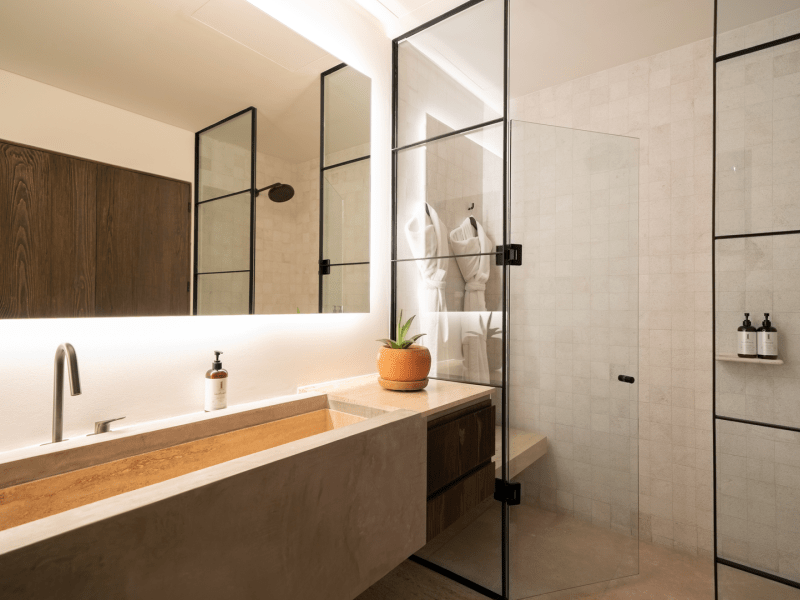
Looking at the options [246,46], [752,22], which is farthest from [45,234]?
[752,22]

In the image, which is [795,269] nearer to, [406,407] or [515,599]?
[406,407]

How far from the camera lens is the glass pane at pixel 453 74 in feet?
5.85

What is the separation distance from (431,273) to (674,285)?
1.33 metres

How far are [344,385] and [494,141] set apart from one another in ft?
3.93

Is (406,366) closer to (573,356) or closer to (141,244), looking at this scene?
(573,356)

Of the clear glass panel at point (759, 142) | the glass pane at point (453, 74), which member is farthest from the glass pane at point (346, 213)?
the clear glass panel at point (759, 142)

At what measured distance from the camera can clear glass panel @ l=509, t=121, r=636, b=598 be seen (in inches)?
69.2

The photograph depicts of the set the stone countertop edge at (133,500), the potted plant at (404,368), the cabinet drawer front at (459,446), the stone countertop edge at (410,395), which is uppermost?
the potted plant at (404,368)

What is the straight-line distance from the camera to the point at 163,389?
128 cm

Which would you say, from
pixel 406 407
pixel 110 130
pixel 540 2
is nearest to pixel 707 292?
pixel 540 2

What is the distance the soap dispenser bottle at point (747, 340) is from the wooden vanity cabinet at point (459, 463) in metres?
0.83

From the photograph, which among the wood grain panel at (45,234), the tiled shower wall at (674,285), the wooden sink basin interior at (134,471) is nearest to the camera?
the wooden sink basin interior at (134,471)

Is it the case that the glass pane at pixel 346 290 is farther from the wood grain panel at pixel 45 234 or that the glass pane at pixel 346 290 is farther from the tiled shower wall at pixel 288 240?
the wood grain panel at pixel 45 234

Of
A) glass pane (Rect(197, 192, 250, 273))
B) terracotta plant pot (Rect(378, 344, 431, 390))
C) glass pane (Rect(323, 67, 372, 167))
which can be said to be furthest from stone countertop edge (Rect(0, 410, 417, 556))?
glass pane (Rect(323, 67, 372, 167))
